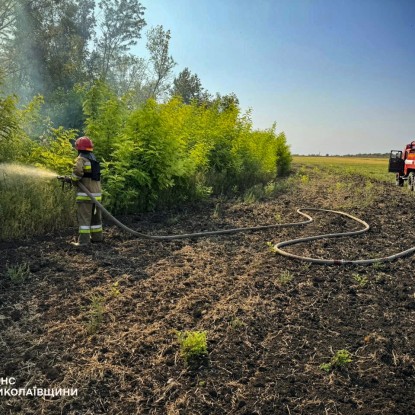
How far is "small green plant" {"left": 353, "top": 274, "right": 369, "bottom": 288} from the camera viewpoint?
4.32m

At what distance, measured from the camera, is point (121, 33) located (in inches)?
1380

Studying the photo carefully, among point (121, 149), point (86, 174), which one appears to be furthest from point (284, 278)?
point (121, 149)

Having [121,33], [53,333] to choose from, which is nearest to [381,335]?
[53,333]

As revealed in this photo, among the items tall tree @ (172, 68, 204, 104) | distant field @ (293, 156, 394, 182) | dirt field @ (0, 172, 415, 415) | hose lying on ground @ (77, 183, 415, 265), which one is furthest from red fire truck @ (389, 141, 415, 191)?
tall tree @ (172, 68, 204, 104)

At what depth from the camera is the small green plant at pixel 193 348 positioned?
2836 millimetres

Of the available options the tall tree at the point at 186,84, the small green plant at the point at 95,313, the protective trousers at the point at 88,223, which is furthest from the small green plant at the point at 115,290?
the tall tree at the point at 186,84

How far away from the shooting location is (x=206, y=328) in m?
3.30

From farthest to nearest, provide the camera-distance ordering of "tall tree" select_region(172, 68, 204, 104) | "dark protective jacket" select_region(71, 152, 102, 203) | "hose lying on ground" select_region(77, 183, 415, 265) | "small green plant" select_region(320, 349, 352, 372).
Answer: "tall tree" select_region(172, 68, 204, 104), "dark protective jacket" select_region(71, 152, 102, 203), "hose lying on ground" select_region(77, 183, 415, 265), "small green plant" select_region(320, 349, 352, 372)

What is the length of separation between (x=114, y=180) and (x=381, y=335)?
5.15 m

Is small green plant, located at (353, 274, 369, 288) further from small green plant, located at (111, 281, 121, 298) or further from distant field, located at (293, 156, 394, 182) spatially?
distant field, located at (293, 156, 394, 182)

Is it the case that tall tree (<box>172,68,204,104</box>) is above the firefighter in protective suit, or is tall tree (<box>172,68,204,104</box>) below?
above

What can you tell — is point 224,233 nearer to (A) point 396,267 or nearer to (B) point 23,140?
(A) point 396,267

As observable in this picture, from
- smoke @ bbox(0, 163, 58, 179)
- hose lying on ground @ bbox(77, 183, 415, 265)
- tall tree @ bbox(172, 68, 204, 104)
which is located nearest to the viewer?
hose lying on ground @ bbox(77, 183, 415, 265)

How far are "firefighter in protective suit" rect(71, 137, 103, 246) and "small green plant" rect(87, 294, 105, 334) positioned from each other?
1.94 meters
